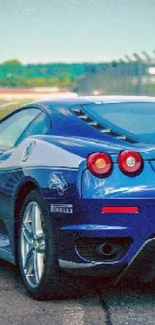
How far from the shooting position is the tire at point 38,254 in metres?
5.77

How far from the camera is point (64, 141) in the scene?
604 cm

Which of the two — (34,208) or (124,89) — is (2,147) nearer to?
(34,208)

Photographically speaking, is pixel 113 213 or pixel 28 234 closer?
pixel 113 213

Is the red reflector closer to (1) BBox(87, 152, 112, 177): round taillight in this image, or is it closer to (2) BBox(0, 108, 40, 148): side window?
(1) BBox(87, 152, 112, 177): round taillight

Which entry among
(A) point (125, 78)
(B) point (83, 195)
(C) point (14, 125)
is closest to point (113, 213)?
(B) point (83, 195)

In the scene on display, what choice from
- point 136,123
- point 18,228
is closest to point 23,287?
point 18,228

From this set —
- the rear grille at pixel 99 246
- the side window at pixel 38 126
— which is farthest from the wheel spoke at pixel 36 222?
the side window at pixel 38 126

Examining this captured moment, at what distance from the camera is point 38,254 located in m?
6.05

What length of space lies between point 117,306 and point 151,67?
31.3 m

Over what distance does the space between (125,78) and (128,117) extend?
3963 cm

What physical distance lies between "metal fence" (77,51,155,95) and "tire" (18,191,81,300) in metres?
26.5

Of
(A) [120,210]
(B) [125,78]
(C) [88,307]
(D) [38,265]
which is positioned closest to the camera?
(A) [120,210]

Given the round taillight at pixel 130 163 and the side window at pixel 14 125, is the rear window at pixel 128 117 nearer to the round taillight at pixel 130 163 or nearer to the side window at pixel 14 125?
the round taillight at pixel 130 163

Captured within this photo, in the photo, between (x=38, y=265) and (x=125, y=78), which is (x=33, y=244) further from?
(x=125, y=78)
